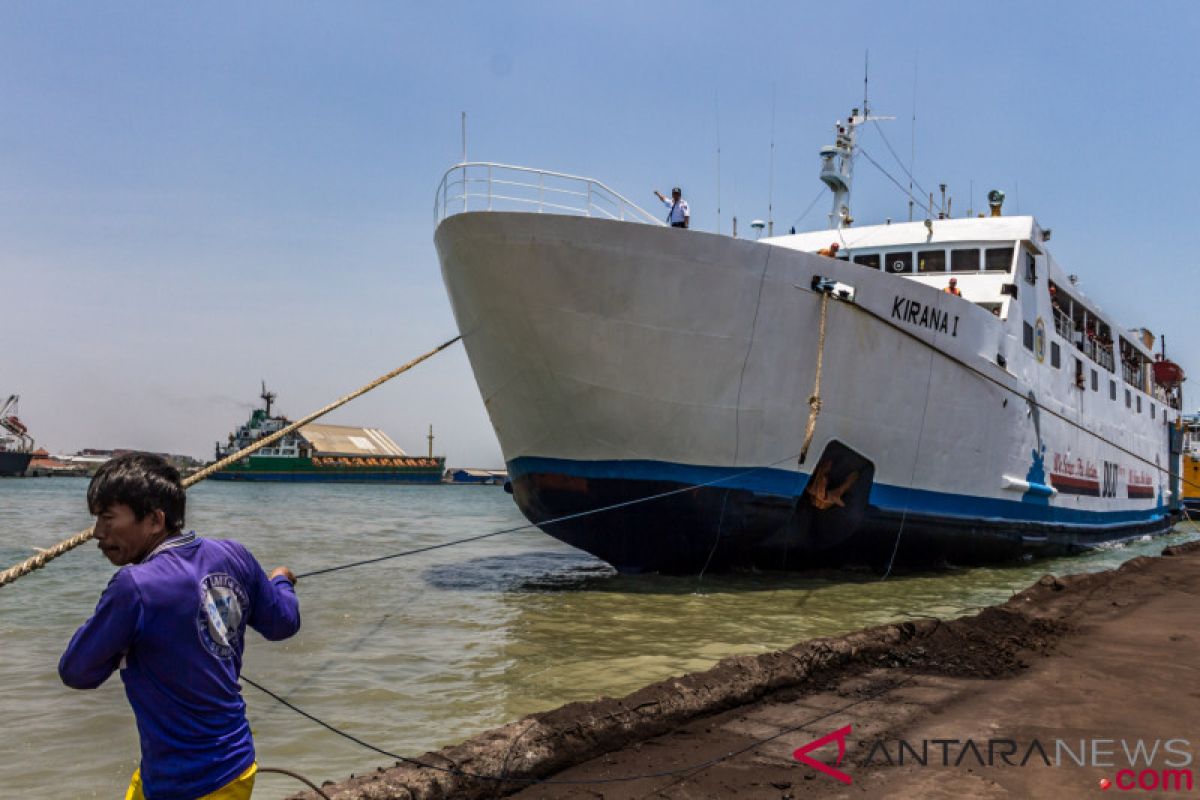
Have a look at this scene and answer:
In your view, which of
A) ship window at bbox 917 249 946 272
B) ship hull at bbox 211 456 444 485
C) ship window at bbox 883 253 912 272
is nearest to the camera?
ship window at bbox 917 249 946 272

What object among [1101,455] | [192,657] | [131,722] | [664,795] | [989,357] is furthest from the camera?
[1101,455]

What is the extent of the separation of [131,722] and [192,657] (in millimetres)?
3935

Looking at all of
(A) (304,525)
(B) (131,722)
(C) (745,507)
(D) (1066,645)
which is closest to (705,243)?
(C) (745,507)

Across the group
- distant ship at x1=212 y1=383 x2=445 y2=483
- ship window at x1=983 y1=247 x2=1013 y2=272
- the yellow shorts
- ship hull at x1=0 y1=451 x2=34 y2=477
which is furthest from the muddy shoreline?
ship hull at x1=0 y1=451 x2=34 y2=477

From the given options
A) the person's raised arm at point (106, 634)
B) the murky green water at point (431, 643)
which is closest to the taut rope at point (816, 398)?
the murky green water at point (431, 643)

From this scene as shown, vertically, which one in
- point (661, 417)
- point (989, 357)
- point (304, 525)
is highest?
point (989, 357)

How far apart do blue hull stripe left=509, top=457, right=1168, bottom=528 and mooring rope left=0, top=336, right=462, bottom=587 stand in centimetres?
211

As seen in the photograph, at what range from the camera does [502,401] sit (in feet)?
36.5

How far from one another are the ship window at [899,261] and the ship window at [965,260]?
2.23 ft

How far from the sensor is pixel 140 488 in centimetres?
223

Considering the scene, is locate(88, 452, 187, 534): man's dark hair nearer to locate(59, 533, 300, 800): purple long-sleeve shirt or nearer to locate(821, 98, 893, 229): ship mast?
locate(59, 533, 300, 800): purple long-sleeve shirt

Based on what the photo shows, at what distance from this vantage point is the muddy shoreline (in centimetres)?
348

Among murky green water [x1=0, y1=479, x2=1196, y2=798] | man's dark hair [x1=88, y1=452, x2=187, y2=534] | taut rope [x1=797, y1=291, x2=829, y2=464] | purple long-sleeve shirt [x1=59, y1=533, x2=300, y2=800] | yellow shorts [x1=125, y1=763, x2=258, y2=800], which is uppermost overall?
taut rope [x1=797, y1=291, x2=829, y2=464]

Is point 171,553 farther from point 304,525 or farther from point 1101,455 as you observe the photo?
point 304,525
